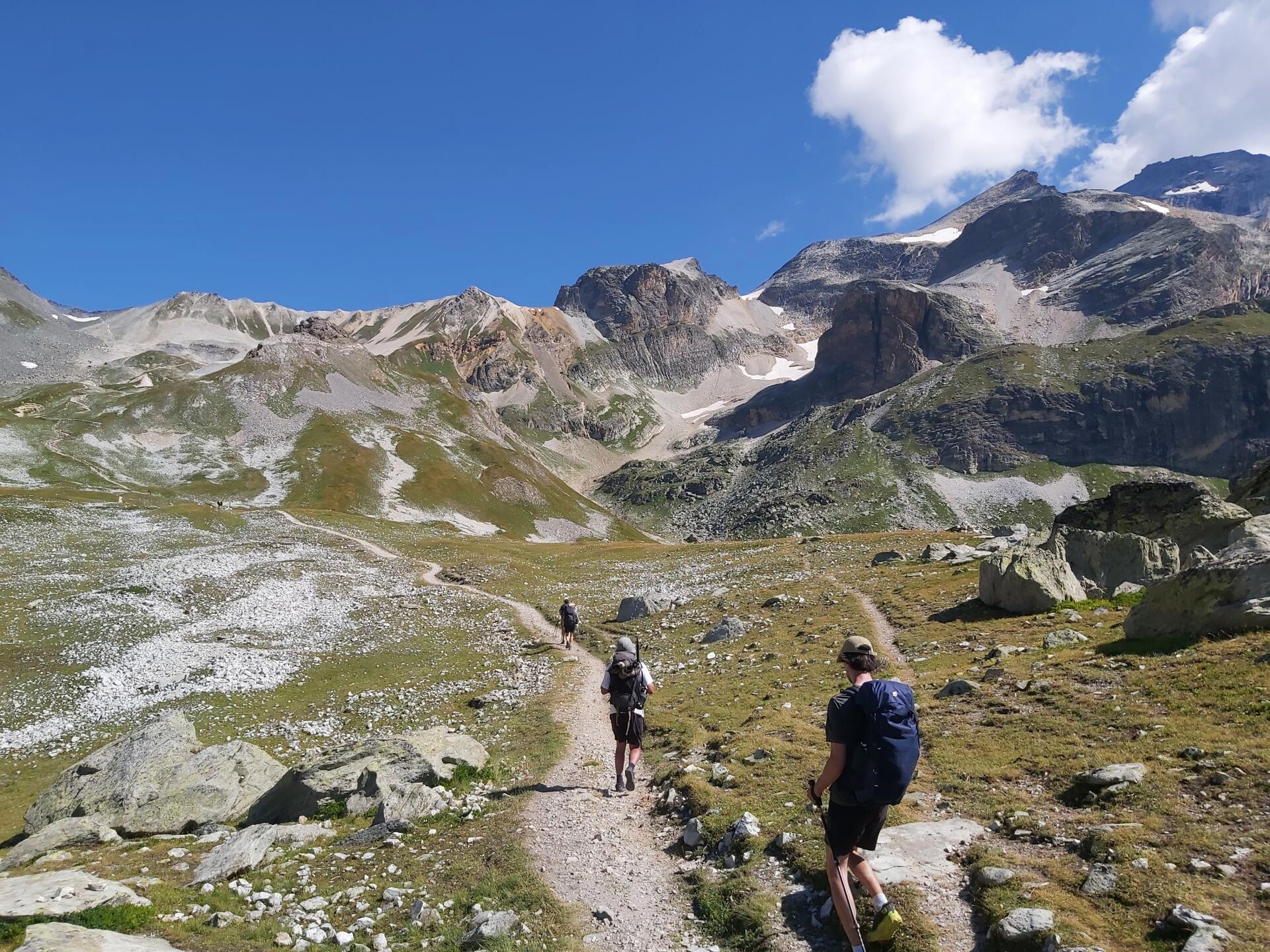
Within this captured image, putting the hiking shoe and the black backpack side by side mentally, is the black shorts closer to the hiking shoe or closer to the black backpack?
the hiking shoe

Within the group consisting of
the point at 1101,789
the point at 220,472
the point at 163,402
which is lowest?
the point at 1101,789

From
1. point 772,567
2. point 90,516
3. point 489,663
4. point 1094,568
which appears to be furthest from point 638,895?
point 90,516

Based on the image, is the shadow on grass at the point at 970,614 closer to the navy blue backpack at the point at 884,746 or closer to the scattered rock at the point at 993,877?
the scattered rock at the point at 993,877

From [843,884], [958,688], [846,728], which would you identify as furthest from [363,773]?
[958,688]

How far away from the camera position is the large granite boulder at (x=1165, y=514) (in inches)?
1187

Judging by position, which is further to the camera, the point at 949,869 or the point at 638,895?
the point at 638,895

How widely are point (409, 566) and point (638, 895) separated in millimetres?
57660

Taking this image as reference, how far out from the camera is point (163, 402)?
174m

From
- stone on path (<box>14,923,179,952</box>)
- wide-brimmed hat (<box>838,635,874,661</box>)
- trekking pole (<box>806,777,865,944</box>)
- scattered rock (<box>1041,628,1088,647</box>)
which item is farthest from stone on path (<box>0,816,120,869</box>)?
scattered rock (<box>1041,628,1088,647</box>)

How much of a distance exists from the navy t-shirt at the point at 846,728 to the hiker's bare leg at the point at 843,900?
2.73 feet

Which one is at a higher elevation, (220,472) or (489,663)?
(220,472)

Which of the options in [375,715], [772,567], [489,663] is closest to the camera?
[375,715]

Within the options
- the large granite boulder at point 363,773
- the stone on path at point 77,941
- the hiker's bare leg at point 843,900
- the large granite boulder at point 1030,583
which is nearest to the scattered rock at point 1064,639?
the large granite boulder at point 1030,583

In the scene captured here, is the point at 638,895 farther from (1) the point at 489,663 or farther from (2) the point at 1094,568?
(2) the point at 1094,568
